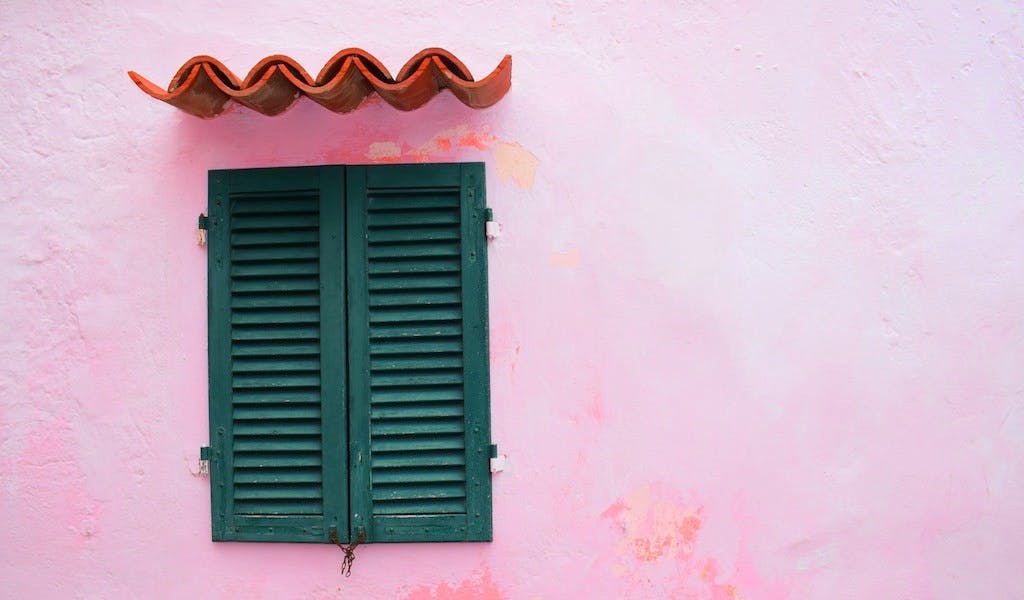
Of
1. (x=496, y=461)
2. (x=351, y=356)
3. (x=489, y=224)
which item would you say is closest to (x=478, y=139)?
(x=489, y=224)

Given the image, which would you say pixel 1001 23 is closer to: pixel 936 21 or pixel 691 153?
pixel 936 21

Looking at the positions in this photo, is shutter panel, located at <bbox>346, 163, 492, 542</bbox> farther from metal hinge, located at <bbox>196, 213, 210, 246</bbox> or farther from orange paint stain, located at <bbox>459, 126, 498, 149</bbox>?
metal hinge, located at <bbox>196, 213, 210, 246</bbox>

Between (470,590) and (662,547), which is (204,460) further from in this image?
(662,547)

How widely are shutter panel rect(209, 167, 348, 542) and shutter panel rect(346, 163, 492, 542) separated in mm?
75

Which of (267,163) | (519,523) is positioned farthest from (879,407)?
(267,163)

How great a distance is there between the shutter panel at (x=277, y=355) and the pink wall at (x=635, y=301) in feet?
0.32

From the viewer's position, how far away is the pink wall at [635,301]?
2.88m

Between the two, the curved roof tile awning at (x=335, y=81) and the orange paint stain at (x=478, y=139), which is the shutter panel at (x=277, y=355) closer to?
the curved roof tile awning at (x=335, y=81)

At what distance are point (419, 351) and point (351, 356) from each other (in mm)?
230

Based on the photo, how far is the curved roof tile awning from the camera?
2.55m

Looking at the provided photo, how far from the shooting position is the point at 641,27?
9.68ft

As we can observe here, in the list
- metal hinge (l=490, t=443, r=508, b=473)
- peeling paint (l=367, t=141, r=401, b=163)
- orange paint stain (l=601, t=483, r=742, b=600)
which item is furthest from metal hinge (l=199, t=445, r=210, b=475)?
orange paint stain (l=601, t=483, r=742, b=600)

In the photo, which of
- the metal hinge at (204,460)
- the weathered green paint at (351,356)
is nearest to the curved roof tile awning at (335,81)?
the weathered green paint at (351,356)

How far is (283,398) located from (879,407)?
2.05 m
